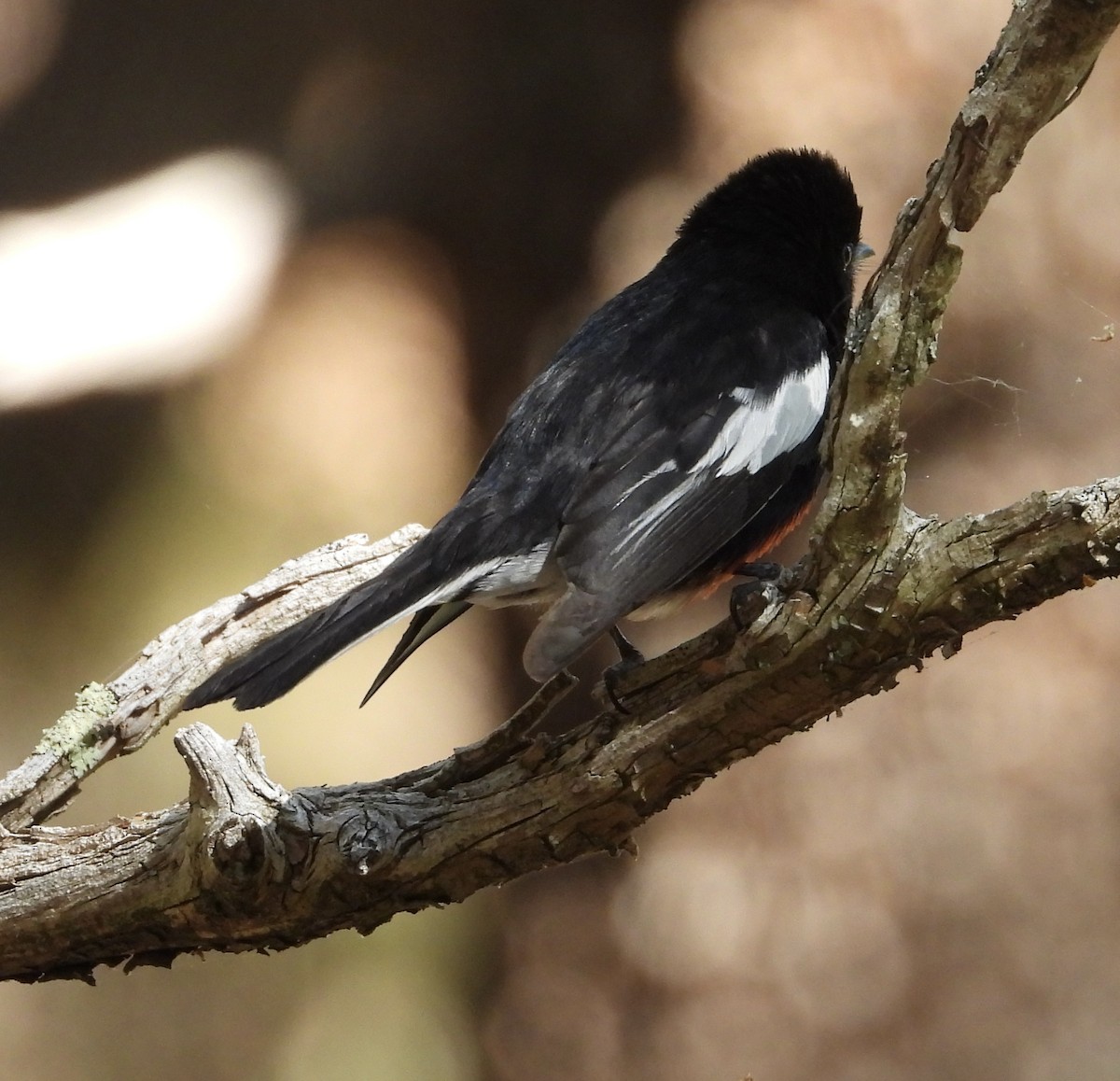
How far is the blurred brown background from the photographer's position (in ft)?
11.0

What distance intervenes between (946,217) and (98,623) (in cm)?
302

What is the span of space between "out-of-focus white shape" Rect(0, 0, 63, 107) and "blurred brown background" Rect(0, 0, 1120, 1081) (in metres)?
0.01

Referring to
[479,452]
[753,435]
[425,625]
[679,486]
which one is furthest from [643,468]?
[479,452]

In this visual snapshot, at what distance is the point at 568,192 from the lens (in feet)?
12.6

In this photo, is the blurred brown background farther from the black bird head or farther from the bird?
the bird

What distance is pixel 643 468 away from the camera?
6.42 feet

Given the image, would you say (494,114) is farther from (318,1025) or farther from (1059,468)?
(318,1025)

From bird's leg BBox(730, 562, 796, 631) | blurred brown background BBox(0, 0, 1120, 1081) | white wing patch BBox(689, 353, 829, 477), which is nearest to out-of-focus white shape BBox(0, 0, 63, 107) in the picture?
blurred brown background BBox(0, 0, 1120, 1081)

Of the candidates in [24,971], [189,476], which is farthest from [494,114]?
A: [24,971]

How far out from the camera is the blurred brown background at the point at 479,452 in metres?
3.37

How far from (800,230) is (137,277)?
2.09 m

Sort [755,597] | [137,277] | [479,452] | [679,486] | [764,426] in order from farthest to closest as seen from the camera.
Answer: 1. [479,452]
2. [137,277]
3. [764,426]
4. [679,486]
5. [755,597]

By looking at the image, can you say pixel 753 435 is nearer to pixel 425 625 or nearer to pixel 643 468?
pixel 643 468

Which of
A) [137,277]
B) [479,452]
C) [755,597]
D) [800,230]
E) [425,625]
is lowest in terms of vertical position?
[755,597]
